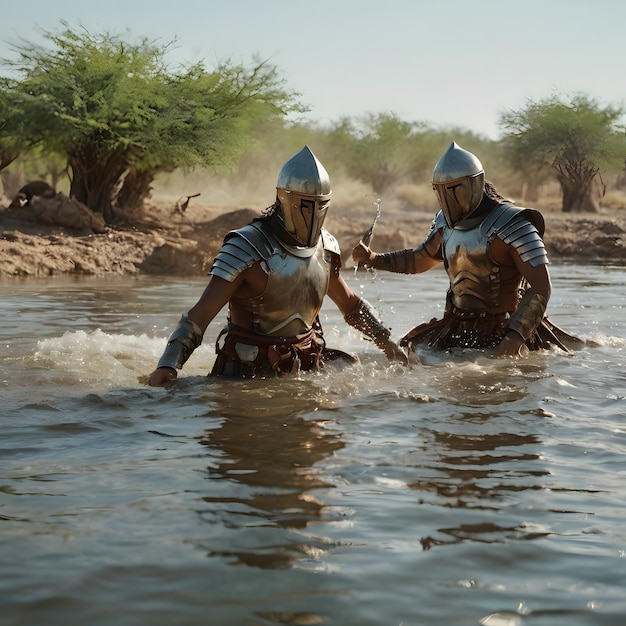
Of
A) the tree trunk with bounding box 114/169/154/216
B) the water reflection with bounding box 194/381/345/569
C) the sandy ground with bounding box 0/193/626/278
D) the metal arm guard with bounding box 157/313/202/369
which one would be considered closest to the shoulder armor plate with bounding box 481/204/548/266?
the water reflection with bounding box 194/381/345/569

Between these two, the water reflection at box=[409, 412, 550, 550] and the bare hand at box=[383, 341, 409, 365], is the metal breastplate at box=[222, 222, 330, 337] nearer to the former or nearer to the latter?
the bare hand at box=[383, 341, 409, 365]

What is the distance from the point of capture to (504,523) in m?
3.27

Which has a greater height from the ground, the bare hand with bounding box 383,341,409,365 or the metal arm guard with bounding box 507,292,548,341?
the metal arm guard with bounding box 507,292,548,341

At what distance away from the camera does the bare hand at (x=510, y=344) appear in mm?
6172

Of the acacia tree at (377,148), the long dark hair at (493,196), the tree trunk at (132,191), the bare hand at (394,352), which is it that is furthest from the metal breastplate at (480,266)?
the acacia tree at (377,148)

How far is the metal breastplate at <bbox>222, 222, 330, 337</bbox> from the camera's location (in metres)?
5.34

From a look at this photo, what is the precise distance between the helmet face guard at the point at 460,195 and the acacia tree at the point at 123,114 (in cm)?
1380

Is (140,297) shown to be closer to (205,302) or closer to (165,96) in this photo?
(205,302)

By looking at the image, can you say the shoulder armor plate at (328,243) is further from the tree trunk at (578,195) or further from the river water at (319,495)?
the tree trunk at (578,195)

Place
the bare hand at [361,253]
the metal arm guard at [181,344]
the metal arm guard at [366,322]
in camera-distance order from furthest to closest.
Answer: the bare hand at [361,253]
the metal arm guard at [366,322]
the metal arm guard at [181,344]

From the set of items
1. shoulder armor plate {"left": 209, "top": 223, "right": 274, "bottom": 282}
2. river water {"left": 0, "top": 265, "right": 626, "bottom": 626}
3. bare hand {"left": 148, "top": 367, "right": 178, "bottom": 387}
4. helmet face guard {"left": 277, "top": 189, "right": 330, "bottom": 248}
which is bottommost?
river water {"left": 0, "top": 265, "right": 626, "bottom": 626}

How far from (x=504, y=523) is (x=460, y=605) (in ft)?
2.20

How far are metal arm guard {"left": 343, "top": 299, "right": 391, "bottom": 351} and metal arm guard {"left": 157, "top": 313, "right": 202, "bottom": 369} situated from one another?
4.17 ft

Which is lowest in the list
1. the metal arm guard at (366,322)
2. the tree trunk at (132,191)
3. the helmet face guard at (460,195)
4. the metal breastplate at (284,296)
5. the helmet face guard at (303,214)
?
the metal arm guard at (366,322)
